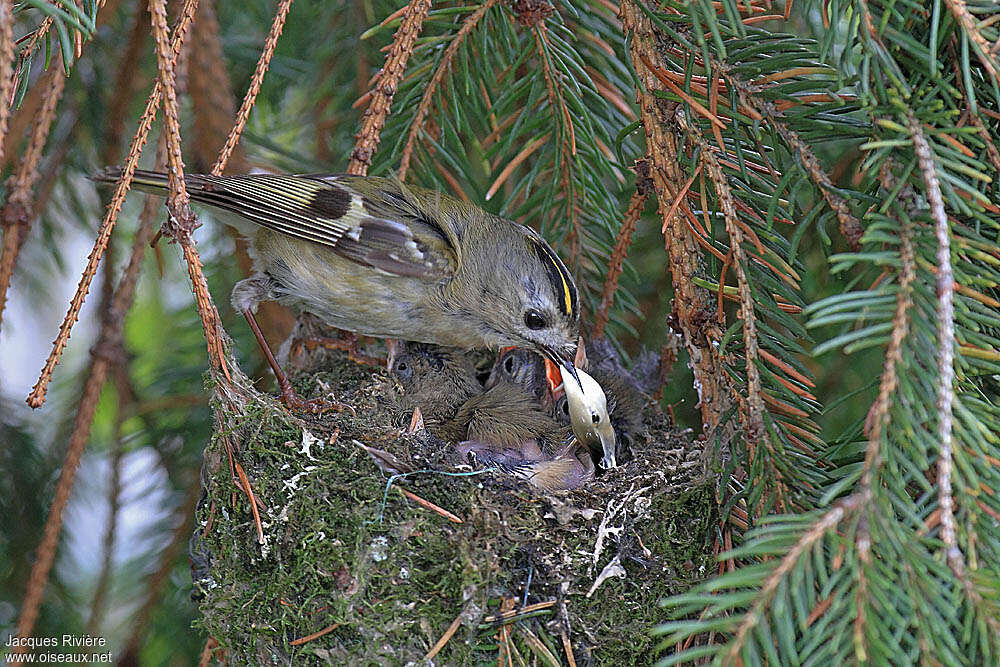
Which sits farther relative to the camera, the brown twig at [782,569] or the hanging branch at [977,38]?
the hanging branch at [977,38]

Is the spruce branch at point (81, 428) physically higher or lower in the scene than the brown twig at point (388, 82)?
lower

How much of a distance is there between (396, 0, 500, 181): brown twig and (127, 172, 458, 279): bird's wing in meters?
0.23

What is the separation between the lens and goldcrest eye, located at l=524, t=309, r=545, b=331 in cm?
275

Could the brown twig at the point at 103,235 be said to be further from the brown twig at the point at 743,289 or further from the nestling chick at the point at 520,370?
the nestling chick at the point at 520,370

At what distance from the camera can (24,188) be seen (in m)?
1.83

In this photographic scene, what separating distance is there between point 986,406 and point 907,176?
0.32 meters

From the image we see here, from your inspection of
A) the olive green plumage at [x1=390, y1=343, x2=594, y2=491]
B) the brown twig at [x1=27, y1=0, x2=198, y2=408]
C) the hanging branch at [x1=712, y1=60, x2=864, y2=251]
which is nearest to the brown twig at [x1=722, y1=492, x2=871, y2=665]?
the hanging branch at [x1=712, y1=60, x2=864, y2=251]

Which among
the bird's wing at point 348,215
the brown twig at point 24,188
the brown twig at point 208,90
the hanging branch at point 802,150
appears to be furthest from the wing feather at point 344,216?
the hanging branch at point 802,150

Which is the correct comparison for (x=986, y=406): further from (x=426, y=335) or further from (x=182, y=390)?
(x=182, y=390)

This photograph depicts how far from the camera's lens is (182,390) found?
3184 mm

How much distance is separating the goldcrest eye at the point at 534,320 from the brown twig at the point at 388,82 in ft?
2.27

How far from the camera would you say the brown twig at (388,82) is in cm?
197

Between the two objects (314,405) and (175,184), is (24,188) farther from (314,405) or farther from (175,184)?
(314,405)

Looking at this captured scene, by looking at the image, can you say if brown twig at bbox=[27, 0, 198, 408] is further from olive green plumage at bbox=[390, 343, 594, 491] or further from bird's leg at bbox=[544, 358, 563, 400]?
bird's leg at bbox=[544, 358, 563, 400]
